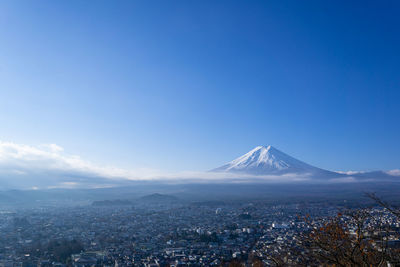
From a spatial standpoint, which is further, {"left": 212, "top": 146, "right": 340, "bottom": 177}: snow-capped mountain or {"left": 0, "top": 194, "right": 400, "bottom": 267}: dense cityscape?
{"left": 212, "top": 146, "right": 340, "bottom": 177}: snow-capped mountain

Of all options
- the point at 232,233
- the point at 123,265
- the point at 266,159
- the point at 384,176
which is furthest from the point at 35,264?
the point at 384,176

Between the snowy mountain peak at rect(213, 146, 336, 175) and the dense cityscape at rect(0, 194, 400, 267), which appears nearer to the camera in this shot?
the dense cityscape at rect(0, 194, 400, 267)

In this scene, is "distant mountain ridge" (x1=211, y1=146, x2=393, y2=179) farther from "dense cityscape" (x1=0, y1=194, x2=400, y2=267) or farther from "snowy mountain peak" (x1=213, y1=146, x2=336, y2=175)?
"dense cityscape" (x1=0, y1=194, x2=400, y2=267)

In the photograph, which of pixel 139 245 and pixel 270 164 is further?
pixel 270 164

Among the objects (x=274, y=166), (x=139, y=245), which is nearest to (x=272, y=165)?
(x=274, y=166)

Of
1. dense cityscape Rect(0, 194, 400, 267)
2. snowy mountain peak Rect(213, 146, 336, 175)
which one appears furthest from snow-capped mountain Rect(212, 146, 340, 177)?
dense cityscape Rect(0, 194, 400, 267)

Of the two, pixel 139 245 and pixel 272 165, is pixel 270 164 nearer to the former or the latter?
pixel 272 165

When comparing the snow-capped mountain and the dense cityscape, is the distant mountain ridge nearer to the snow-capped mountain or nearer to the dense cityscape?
the snow-capped mountain

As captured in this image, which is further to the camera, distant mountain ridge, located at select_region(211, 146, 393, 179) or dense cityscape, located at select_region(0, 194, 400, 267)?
distant mountain ridge, located at select_region(211, 146, 393, 179)
